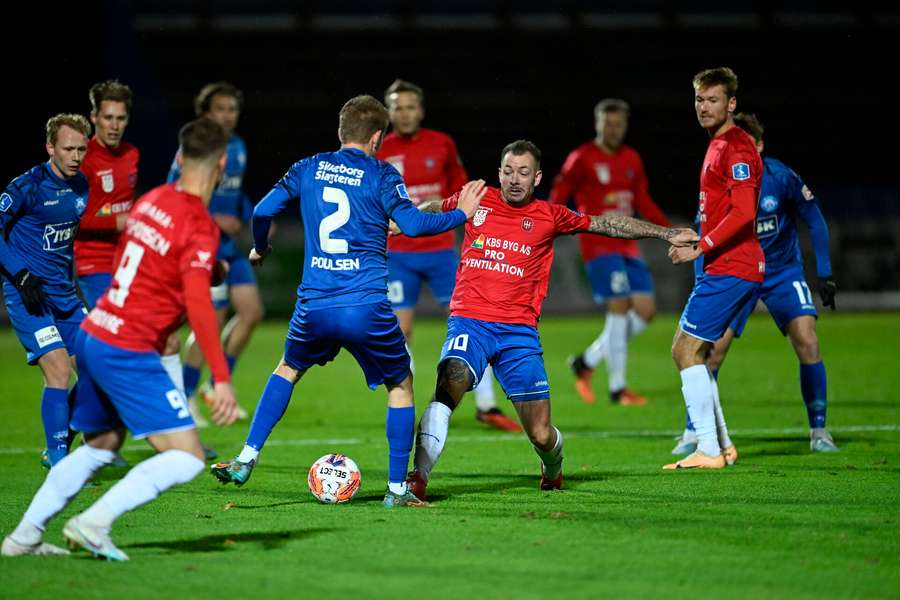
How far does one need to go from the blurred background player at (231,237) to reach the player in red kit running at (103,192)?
1.86 m

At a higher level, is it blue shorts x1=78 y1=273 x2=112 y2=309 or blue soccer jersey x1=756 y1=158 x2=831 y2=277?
blue soccer jersey x1=756 y1=158 x2=831 y2=277

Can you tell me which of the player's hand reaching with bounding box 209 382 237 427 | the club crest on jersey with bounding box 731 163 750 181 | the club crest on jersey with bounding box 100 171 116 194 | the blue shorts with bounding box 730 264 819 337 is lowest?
the player's hand reaching with bounding box 209 382 237 427

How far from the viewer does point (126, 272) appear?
5344 mm

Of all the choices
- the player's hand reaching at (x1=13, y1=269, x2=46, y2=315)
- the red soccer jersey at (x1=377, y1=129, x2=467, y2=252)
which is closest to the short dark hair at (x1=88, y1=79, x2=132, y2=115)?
the player's hand reaching at (x1=13, y1=269, x2=46, y2=315)

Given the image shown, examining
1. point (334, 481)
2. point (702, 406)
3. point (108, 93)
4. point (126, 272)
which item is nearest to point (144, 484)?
point (126, 272)

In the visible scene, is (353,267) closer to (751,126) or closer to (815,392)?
(751,126)

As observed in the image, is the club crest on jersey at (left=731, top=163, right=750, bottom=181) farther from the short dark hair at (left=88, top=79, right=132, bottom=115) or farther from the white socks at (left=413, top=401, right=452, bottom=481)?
the short dark hair at (left=88, top=79, right=132, bottom=115)

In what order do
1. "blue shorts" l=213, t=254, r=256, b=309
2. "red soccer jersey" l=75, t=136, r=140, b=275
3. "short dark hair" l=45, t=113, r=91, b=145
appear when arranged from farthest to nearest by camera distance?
1. "blue shorts" l=213, t=254, r=256, b=309
2. "red soccer jersey" l=75, t=136, r=140, b=275
3. "short dark hair" l=45, t=113, r=91, b=145

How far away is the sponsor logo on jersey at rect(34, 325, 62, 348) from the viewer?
25.2ft

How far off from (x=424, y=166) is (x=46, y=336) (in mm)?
4280

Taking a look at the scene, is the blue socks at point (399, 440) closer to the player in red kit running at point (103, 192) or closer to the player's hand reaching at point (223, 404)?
the player's hand reaching at point (223, 404)

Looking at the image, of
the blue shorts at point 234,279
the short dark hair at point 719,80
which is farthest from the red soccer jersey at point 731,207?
the blue shorts at point 234,279

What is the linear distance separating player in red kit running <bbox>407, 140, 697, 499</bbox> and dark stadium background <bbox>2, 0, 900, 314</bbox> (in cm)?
2088

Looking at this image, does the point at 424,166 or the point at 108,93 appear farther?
the point at 424,166
